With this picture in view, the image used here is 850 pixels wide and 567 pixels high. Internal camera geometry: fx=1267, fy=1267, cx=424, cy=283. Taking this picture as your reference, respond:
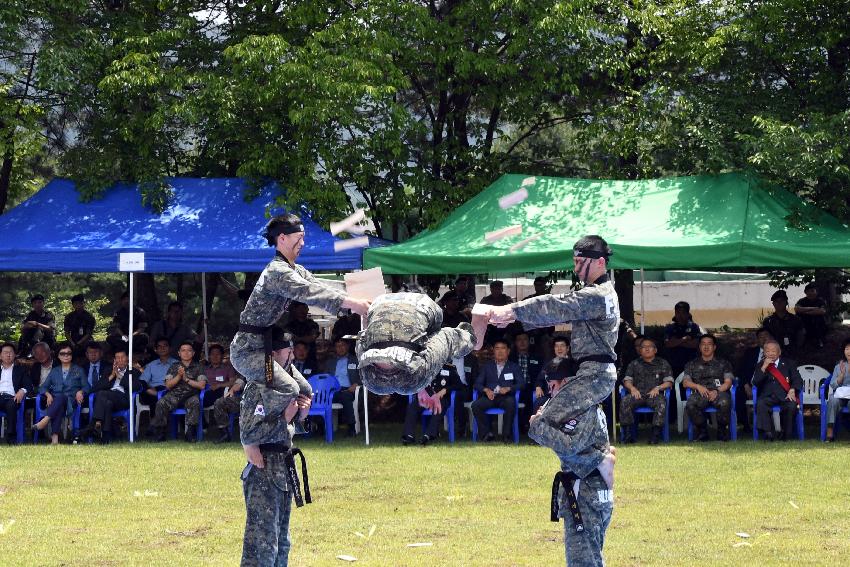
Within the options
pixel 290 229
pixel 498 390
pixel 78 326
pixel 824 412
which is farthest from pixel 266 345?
pixel 78 326

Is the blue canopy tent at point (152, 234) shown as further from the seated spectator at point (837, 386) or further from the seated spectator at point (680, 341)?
the seated spectator at point (837, 386)

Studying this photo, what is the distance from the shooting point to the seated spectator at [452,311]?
53.1 feet

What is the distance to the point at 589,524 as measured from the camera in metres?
6.57

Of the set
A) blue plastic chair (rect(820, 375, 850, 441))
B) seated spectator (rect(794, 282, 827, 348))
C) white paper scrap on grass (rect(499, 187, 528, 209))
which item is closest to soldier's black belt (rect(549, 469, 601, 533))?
white paper scrap on grass (rect(499, 187, 528, 209))

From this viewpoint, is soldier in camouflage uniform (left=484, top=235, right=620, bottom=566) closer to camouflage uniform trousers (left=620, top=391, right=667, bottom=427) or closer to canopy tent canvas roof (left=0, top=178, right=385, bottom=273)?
camouflage uniform trousers (left=620, top=391, right=667, bottom=427)

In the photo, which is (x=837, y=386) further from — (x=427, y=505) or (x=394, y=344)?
(x=394, y=344)

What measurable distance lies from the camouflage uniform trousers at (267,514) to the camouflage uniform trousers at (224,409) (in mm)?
7694

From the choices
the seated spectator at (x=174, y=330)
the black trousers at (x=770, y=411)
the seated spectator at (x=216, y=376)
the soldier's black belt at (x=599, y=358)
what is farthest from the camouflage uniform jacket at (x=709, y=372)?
the soldier's black belt at (x=599, y=358)

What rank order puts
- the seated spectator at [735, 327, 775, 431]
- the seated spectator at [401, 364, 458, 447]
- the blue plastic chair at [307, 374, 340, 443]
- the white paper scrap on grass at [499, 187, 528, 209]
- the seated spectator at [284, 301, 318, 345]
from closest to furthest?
the white paper scrap on grass at [499, 187, 528, 209], the seated spectator at [401, 364, 458, 447], the seated spectator at [735, 327, 775, 431], the blue plastic chair at [307, 374, 340, 443], the seated spectator at [284, 301, 318, 345]

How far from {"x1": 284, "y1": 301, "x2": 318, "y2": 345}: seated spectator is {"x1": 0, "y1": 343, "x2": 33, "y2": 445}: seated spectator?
326 cm

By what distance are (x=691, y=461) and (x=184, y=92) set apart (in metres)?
9.17

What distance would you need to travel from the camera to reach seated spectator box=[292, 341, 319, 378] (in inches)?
592

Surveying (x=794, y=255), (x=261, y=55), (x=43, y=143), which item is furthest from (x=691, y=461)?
(x=43, y=143)

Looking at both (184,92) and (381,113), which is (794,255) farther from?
(184,92)
